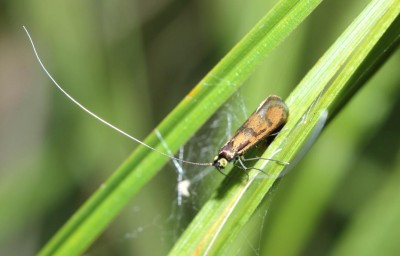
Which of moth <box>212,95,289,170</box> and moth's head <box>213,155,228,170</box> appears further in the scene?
moth's head <box>213,155,228,170</box>

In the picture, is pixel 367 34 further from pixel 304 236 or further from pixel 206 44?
pixel 206 44

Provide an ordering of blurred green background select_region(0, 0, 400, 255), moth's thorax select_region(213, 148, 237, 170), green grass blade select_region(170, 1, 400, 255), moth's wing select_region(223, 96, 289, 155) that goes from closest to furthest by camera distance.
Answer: green grass blade select_region(170, 1, 400, 255) → moth's wing select_region(223, 96, 289, 155) → moth's thorax select_region(213, 148, 237, 170) → blurred green background select_region(0, 0, 400, 255)

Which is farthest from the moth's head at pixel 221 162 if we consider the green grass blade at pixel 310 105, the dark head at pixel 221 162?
the green grass blade at pixel 310 105

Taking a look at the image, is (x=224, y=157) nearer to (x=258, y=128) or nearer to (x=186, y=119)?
(x=258, y=128)

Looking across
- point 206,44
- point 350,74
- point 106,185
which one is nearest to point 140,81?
point 206,44

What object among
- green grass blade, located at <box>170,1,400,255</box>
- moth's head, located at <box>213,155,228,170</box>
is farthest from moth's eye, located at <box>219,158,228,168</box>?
green grass blade, located at <box>170,1,400,255</box>

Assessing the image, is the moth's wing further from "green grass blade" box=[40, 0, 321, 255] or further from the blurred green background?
the blurred green background

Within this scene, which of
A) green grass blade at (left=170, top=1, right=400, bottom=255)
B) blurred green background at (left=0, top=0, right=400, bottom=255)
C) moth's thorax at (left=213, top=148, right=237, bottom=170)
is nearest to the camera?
green grass blade at (left=170, top=1, right=400, bottom=255)
